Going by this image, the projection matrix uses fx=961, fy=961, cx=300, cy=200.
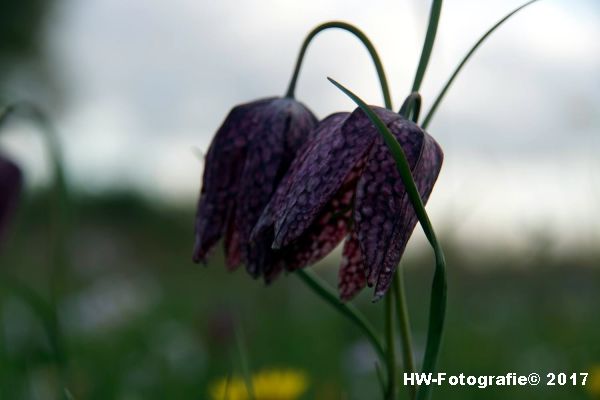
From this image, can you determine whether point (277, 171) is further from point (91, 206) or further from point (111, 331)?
point (91, 206)

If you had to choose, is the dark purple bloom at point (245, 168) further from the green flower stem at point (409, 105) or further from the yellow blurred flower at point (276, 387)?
the yellow blurred flower at point (276, 387)

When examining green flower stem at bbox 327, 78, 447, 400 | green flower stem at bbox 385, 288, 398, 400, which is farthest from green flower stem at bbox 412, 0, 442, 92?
green flower stem at bbox 385, 288, 398, 400

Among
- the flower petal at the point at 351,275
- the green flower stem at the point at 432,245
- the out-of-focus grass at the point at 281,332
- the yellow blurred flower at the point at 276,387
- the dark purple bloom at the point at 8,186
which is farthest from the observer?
the out-of-focus grass at the point at 281,332

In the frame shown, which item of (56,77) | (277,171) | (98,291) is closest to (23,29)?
(56,77)

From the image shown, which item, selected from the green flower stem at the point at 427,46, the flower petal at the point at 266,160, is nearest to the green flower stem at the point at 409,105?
the green flower stem at the point at 427,46

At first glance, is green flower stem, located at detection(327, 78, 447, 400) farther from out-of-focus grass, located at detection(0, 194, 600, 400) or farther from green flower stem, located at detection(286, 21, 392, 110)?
out-of-focus grass, located at detection(0, 194, 600, 400)

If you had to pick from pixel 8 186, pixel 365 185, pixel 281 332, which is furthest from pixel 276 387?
pixel 281 332

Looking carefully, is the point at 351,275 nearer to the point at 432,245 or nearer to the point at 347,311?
the point at 347,311
